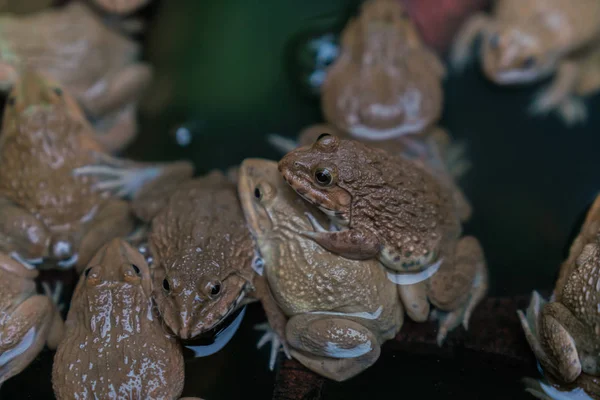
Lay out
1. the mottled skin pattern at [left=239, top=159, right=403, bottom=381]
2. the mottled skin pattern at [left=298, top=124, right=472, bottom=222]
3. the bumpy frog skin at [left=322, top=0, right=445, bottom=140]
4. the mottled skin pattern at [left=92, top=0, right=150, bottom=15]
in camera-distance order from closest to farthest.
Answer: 1. the mottled skin pattern at [left=239, top=159, right=403, bottom=381]
2. the mottled skin pattern at [left=298, top=124, right=472, bottom=222]
3. the bumpy frog skin at [left=322, top=0, right=445, bottom=140]
4. the mottled skin pattern at [left=92, top=0, right=150, bottom=15]

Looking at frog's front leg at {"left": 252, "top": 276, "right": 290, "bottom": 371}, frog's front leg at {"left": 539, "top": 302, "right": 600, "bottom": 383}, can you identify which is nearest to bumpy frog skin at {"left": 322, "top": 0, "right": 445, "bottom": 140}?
frog's front leg at {"left": 252, "top": 276, "right": 290, "bottom": 371}

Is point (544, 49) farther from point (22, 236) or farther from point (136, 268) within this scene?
point (22, 236)

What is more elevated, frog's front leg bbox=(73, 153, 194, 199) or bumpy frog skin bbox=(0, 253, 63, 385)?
frog's front leg bbox=(73, 153, 194, 199)

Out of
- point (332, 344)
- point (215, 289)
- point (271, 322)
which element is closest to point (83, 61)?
point (215, 289)

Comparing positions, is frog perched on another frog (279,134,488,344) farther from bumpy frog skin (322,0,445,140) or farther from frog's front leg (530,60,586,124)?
frog's front leg (530,60,586,124)

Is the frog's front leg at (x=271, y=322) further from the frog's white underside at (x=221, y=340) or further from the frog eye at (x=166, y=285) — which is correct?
the frog eye at (x=166, y=285)

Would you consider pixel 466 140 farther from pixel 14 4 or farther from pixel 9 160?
pixel 14 4

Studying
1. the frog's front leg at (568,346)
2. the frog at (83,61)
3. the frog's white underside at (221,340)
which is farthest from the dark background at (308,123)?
the frog's front leg at (568,346)
